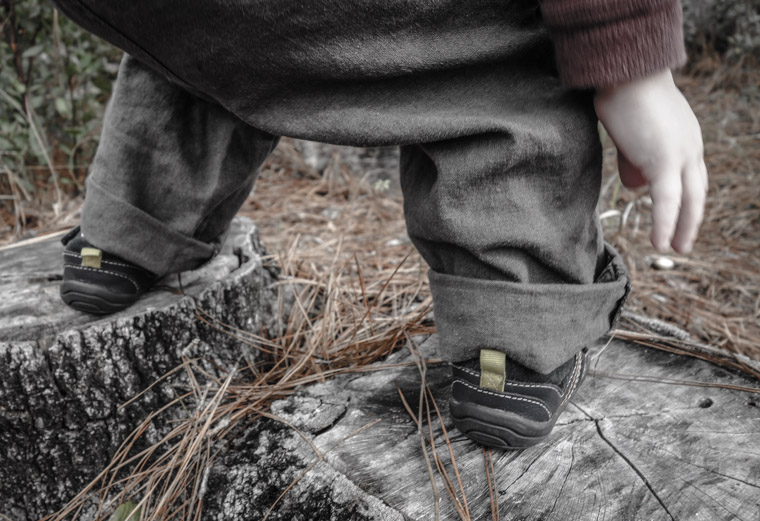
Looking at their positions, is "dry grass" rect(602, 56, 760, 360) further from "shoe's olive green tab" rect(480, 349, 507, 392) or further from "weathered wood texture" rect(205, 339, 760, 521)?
"shoe's olive green tab" rect(480, 349, 507, 392)

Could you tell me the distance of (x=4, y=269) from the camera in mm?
1228

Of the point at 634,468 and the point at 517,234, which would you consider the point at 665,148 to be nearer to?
the point at 517,234

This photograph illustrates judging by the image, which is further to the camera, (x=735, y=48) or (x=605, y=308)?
(x=735, y=48)

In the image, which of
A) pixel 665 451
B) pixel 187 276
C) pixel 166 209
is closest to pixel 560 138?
pixel 665 451

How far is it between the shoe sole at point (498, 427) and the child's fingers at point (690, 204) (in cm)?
32

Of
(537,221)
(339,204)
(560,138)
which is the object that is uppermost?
(560,138)

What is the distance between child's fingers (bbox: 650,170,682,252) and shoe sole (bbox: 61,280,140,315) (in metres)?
0.89

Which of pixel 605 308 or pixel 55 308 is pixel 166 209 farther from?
pixel 605 308

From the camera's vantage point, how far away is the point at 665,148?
65 cm

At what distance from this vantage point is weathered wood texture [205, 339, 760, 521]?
28.9 inches

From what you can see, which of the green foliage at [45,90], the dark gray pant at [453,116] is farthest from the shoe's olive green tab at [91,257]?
the green foliage at [45,90]

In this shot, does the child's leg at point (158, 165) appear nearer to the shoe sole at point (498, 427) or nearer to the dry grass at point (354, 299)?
the dry grass at point (354, 299)

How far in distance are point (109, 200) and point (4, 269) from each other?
0.42m

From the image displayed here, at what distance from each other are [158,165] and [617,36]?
0.76 metres
